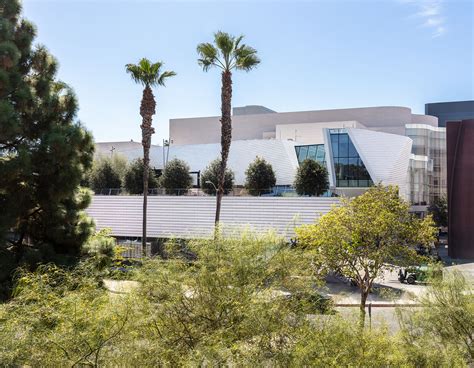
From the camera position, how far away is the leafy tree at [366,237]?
14359 millimetres

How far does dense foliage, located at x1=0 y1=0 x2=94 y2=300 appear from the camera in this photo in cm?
1497

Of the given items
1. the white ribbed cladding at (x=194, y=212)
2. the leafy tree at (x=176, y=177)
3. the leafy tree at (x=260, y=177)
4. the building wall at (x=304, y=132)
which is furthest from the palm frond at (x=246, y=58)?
the building wall at (x=304, y=132)

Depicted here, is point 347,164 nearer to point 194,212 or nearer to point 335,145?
point 335,145

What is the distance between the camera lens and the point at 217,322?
8.23 m

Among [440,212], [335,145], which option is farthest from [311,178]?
[440,212]

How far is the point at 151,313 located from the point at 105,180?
40090 millimetres

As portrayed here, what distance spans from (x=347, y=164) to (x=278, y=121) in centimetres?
3485

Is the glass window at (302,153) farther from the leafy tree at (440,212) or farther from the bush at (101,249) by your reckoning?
the bush at (101,249)

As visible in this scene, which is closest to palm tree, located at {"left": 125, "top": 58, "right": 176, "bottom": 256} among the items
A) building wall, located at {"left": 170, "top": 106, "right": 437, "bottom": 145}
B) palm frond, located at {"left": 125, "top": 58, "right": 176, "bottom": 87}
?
palm frond, located at {"left": 125, "top": 58, "right": 176, "bottom": 87}

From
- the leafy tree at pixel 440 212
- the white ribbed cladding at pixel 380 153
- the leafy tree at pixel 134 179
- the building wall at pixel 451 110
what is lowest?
the leafy tree at pixel 440 212

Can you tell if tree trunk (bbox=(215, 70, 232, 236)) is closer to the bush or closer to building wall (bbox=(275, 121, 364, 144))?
the bush

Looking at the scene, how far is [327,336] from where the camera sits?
7613mm

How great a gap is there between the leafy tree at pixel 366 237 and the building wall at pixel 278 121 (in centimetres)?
4805

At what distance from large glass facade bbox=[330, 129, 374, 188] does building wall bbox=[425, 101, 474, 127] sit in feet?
246
